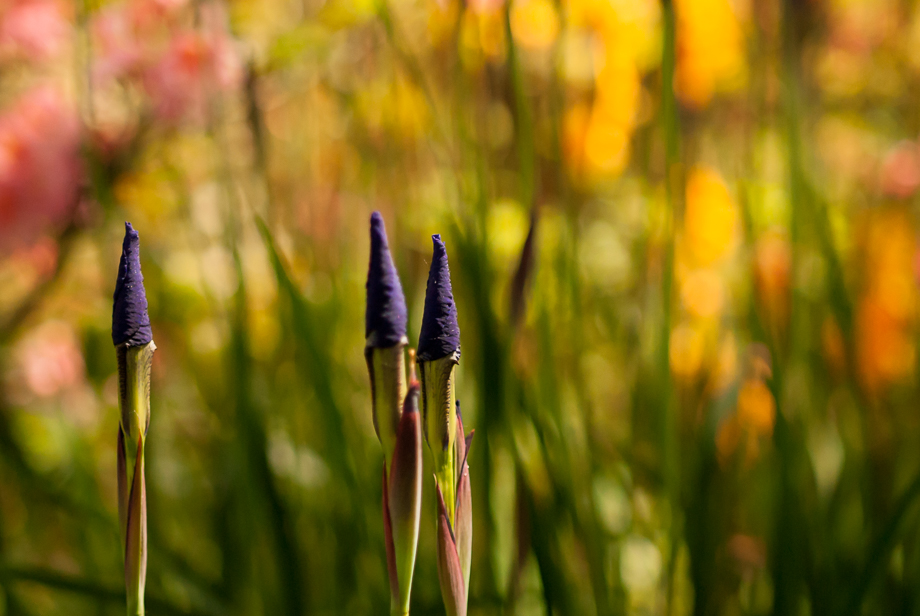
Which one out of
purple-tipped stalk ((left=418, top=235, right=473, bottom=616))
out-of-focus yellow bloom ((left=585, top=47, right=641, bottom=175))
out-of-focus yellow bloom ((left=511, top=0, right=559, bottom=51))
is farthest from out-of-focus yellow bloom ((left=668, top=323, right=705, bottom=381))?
purple-tipped stalk ((left=418, top=235, right=473, bottom=616))

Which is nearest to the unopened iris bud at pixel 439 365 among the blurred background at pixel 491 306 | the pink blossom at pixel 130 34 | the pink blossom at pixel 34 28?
the blurred background at pixel 491 306

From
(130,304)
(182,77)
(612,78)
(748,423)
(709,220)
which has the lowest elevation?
(748,423)

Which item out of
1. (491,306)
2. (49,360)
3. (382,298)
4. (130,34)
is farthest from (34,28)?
(382,298)

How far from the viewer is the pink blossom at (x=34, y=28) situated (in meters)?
0.72

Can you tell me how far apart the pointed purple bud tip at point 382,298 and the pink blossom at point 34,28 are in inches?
29.5

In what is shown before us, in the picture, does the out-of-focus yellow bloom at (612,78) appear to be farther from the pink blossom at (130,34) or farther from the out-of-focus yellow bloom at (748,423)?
the pink blossom at (130,34)

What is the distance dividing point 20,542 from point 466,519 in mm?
763

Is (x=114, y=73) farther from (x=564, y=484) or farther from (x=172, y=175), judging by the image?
(x=564, y=484)

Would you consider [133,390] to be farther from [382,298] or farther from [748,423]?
→ [748,423]

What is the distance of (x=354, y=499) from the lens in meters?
0.40

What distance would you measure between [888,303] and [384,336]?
3.00 ft

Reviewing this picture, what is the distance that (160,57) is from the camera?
69 centimetres

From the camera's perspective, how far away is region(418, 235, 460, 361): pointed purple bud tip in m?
0.18

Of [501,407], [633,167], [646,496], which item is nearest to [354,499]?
[501,407]
